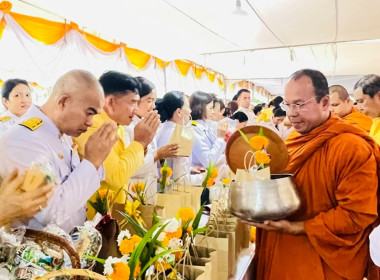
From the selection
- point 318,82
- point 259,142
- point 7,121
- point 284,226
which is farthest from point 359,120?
point 7,121

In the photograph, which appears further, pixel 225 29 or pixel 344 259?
pixel 225 29

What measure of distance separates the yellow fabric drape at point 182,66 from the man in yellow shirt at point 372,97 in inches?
198

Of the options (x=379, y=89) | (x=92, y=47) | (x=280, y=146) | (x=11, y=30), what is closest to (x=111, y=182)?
(x=280, y=146)

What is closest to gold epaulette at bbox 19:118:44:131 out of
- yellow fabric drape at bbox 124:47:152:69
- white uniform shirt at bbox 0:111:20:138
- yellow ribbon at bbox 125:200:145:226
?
yellow ribbon at bbox 125:200:145:226

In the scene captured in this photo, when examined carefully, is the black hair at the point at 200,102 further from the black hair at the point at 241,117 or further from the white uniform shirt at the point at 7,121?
the white uniform shirt at the point at 7,121

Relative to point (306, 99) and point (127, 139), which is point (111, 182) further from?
point (306, 99)

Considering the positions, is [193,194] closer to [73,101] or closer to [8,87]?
[73,101]

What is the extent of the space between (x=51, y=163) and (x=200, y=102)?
2223mm

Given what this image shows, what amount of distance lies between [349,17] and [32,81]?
13.6 ft

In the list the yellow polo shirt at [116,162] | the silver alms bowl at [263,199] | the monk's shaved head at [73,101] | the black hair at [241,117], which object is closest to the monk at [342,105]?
the black hair at [241,117]

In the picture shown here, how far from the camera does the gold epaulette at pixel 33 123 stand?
40.0 inches

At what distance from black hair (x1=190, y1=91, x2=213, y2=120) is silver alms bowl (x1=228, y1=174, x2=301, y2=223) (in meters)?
1.95

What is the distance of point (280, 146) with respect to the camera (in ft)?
4.54

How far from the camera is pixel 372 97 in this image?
2.58 metres
